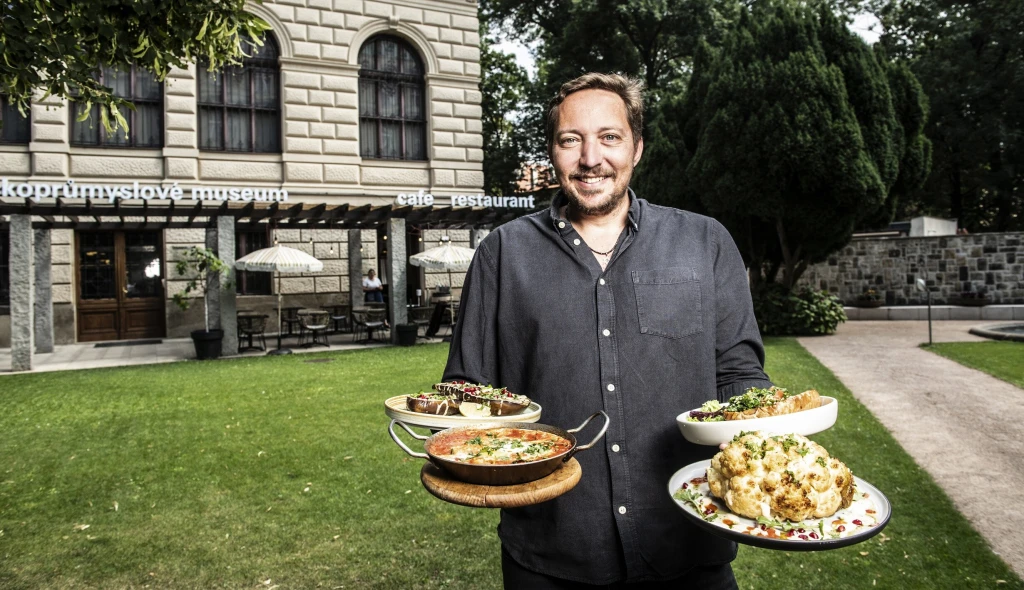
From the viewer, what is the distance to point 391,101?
20688mm

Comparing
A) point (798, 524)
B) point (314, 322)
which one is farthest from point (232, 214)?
point (798, 524)

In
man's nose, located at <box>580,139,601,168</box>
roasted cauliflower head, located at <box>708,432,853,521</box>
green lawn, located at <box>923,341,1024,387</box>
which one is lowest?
green lawn, located at <box>923,341,1024,387</box>

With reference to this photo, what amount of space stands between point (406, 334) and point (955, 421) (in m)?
12.2

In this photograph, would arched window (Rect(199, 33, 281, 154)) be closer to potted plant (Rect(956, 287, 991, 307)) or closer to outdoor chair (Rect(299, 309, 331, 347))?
outdoor chair (Rect(299, 309, 331, 347))

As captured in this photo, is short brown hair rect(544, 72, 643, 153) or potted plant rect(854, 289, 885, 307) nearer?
short brown hair rect(544, 72, 643, 153)

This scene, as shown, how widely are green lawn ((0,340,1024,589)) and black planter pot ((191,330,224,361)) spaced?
5235 millimetres

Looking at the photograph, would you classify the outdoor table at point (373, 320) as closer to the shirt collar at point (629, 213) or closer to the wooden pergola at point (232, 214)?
the wooden pergola at point (232, 214)

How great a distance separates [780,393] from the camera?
2092 mm

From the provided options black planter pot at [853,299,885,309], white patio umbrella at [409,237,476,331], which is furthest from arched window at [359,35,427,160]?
black planter pot at [853,299,885,309]

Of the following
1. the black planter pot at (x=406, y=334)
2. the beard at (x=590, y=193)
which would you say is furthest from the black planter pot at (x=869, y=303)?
the beard at (x=590, y=193)

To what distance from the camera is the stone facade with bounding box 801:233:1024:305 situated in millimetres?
20281

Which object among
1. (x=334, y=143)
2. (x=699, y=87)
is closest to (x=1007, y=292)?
(x=699, y=87)

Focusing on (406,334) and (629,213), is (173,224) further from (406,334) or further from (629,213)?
(629,213)

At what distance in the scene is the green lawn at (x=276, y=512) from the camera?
4.20 meters
